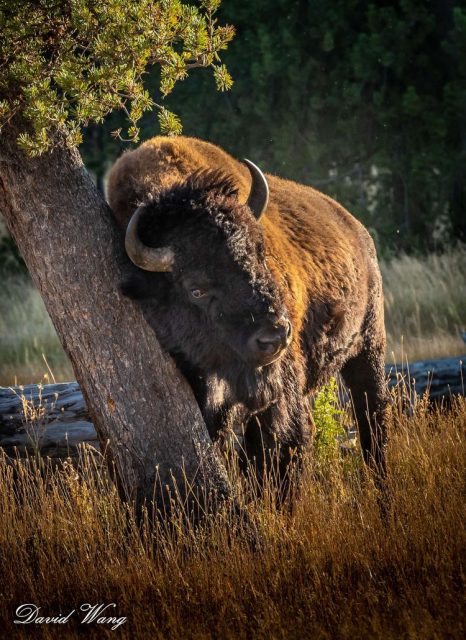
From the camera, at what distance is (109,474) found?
566 cm

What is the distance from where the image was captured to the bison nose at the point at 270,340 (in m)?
5.20

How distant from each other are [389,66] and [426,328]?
4591 millimetres

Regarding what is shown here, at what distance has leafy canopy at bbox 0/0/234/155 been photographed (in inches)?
191

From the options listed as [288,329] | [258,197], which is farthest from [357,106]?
[288,329]

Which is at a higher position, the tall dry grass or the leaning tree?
the leaning tree

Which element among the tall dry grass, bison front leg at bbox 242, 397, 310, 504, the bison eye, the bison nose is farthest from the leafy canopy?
the tall dry grass

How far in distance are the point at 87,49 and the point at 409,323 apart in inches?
360

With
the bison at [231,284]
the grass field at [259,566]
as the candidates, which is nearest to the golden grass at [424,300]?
the bison at [231,284]

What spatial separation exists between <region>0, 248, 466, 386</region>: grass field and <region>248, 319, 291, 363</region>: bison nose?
20.4ft

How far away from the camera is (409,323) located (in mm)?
13500

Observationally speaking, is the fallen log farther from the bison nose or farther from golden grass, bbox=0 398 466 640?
the bison nose

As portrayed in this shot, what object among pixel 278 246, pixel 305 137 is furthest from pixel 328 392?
pixel 305 137

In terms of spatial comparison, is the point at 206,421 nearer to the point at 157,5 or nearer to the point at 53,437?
the point at 53,437

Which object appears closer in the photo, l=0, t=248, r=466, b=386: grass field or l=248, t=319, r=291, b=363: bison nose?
l=248, t=319, r=291, b=363: bison nose
